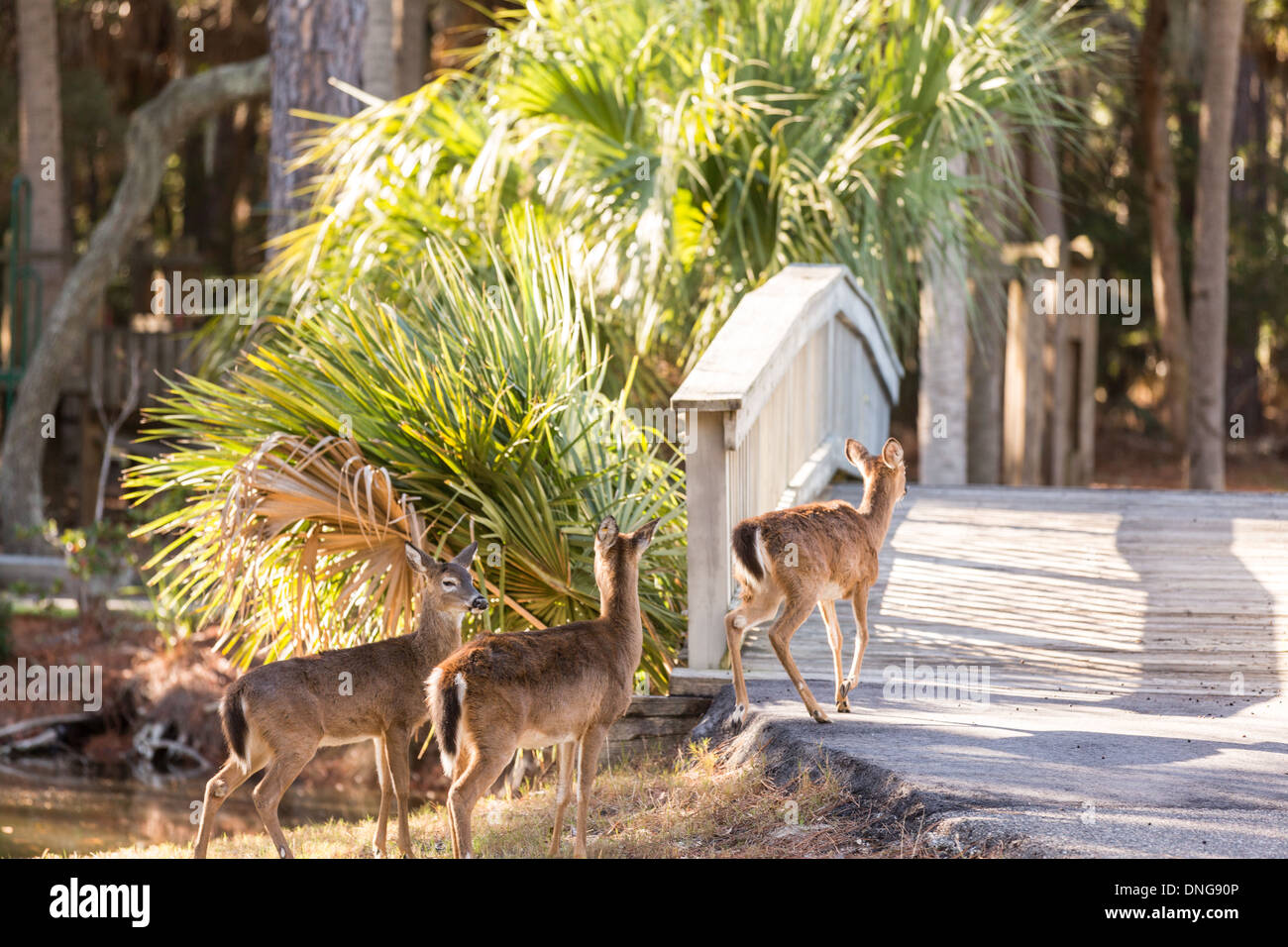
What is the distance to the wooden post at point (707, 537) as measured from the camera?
247 inches

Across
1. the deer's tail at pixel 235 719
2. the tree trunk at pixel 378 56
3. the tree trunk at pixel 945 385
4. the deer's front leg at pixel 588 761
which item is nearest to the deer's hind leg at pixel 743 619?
the deer's front leg at pixel 588 761

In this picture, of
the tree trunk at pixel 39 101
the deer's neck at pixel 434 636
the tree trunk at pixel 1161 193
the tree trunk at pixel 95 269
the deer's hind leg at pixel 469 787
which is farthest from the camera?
the tree trunk at pixel 1161 193

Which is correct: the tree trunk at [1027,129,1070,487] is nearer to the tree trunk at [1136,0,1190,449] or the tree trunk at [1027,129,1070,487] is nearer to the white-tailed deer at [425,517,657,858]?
the tree trunk at [1136,0,1190,449]

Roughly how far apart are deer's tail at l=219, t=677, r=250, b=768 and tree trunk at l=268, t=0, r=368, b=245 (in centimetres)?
897

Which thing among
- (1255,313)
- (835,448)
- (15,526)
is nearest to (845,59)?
(835,448)

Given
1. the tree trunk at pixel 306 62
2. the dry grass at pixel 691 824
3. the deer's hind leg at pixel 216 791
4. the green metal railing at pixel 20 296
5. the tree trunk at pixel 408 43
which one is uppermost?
the tree trunk at pixel 408 43

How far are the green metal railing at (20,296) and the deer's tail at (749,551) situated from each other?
14544mm

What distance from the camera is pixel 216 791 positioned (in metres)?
4.82

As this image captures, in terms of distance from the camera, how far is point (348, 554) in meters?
6.45

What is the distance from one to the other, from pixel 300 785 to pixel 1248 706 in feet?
27.3

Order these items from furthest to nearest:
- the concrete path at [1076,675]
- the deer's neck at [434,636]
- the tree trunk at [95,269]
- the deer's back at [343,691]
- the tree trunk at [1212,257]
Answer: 1. the tree trunk at [95,269]
2. the tree trunk at [1212,257]
3. the deer's neck at [434,636]
4. the deer's back at [343,691]
5. the concrete path at [1076,675]

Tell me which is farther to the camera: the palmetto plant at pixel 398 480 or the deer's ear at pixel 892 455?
the palmetto plant at pixel 398 480

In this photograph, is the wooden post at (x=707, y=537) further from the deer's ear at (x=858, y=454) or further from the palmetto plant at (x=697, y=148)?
the palmetto plant at (x=697, y=148)
